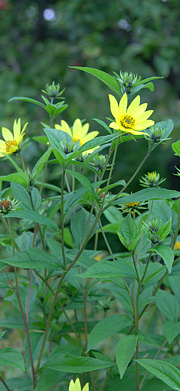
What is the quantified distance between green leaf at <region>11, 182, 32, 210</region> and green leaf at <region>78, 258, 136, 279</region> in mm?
126

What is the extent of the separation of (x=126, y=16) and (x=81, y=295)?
1851mm

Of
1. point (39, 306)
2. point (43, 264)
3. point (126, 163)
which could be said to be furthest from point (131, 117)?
point (126, 163)

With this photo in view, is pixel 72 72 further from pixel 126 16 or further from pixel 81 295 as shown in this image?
pixel 81 295

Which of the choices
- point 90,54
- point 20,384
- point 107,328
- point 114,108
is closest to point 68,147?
point 114,108

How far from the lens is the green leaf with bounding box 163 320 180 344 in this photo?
0.51m

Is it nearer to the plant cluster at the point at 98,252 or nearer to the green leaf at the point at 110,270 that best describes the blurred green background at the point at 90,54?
the plant cluster at the point at 98,252

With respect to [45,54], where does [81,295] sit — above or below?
below

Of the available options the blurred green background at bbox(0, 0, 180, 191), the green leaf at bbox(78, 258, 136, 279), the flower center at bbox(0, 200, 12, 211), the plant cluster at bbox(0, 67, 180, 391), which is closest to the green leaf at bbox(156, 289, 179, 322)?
the plant cluster at bbox(0, 67, 180, 391)

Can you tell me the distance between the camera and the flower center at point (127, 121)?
1.55 ft

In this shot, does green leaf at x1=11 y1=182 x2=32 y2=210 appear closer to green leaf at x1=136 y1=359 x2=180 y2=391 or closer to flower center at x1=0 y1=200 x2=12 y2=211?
flower center at x1=0 y1=200 x2=12 y2=211

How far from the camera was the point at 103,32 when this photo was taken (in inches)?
89.0

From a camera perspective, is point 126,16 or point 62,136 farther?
point 126,16

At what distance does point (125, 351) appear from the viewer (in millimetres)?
471

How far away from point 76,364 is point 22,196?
202 mm
